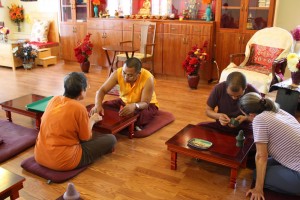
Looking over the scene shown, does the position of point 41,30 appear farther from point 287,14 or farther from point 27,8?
point 287,14

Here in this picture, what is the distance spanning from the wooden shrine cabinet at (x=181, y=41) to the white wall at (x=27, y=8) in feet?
9.87

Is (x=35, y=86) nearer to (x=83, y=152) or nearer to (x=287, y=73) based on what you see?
(x=83, y=152)

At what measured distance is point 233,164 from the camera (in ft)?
7.20

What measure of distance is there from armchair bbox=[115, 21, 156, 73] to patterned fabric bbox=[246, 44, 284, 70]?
1708mm

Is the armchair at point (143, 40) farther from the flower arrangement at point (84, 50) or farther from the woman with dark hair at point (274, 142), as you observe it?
the woman with dark hair at point (274, 142)

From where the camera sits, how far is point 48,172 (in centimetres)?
241

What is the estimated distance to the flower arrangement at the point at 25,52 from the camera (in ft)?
20.2

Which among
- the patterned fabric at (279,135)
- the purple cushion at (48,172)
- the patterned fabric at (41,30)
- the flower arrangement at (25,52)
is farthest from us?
the patterned fabric at (41,30)

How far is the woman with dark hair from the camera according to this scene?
1.95 meters

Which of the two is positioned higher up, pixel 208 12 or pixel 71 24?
pixel 208 12

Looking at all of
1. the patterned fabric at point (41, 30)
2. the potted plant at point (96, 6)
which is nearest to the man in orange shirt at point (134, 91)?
the potted plant at point (96, 6)

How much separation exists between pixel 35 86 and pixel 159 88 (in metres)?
2.02

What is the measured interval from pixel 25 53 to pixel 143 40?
2488mm

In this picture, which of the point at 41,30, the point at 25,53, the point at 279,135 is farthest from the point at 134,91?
the point at 41,30
